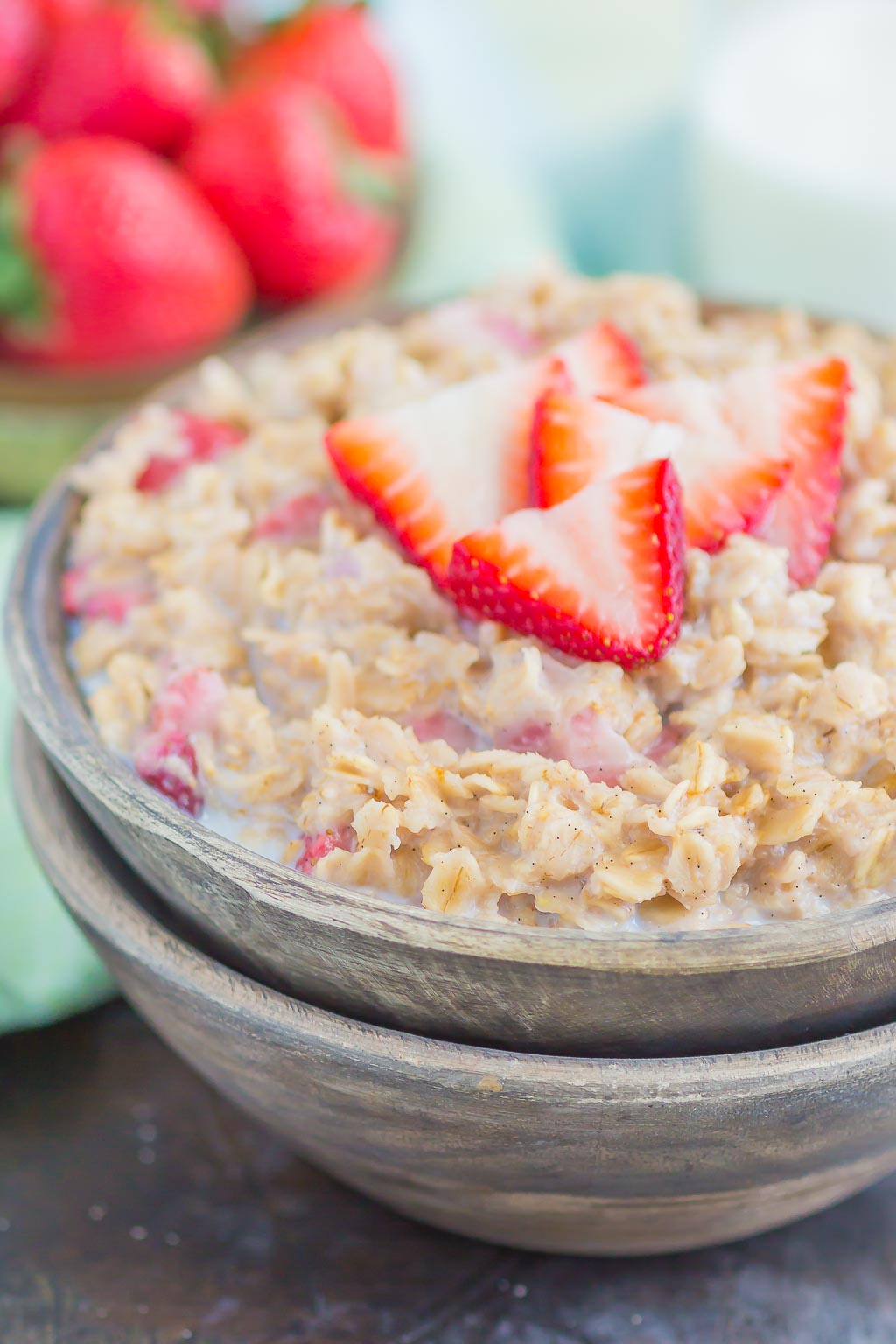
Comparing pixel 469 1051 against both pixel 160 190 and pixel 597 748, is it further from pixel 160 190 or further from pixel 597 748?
pixel 160 190

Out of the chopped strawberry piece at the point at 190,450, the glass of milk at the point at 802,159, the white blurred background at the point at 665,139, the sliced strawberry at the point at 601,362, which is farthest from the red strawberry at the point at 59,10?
the sliced strawberry at the point at 601,362

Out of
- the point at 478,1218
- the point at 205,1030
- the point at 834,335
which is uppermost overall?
the point at 834,335

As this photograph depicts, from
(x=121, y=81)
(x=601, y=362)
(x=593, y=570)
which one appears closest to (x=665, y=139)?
(x=121, y=81)

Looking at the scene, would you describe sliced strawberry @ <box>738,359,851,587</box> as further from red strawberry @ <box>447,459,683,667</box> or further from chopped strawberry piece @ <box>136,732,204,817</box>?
chopped strawberry piece @ <box>136,732,204,817</box>

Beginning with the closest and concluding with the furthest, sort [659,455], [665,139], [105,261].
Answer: [659,455] → [105,261] → [665,139]

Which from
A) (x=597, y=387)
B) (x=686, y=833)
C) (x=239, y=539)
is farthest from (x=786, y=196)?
(x=686, y=833)

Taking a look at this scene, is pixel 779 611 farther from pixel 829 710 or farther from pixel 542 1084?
pixel 542 1084
